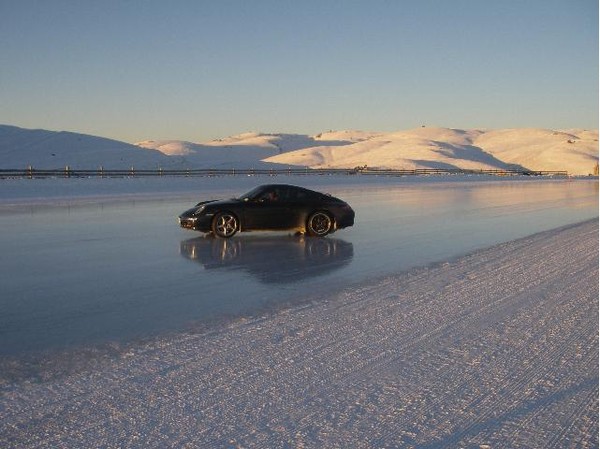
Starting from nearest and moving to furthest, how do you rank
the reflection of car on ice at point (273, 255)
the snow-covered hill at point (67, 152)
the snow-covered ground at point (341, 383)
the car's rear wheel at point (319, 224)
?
1. the snow-covered ground at point (341, 383)
2. the reflection of car on ice at point (273, 255)
3. the car's rear wheel at point (319, 224)
4. the snow-covered hill at point (67, 152)

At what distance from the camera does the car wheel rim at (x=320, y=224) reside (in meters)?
16.5

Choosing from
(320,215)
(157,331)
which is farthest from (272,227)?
(157,331)

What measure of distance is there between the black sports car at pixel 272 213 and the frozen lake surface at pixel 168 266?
325mm

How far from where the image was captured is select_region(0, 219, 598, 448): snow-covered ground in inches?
185

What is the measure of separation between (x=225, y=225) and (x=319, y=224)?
2.20m

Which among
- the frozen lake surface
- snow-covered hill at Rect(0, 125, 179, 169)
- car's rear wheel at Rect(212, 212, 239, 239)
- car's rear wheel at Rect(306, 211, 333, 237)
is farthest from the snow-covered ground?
snow-covered hill at Rect(0, 125, 179, 169)

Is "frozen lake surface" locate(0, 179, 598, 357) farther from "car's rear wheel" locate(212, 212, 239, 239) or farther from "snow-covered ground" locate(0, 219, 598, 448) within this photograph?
"snow-covered ground" locate(0, 219, 598, 448)

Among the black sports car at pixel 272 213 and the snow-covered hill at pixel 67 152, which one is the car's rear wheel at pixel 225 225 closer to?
the black sports car at pixel 272 213

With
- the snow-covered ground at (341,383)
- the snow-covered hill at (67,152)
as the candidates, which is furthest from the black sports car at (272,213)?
the snow-covered hill at (67,152)

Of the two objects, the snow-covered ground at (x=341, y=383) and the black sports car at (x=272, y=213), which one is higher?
the black sports car at (x=272, y=213)

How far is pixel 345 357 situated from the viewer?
21.0 feet

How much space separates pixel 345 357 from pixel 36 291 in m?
5.03

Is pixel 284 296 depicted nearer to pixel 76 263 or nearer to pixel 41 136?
pixel 76 263

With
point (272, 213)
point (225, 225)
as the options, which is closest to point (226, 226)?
point (225, 225)
